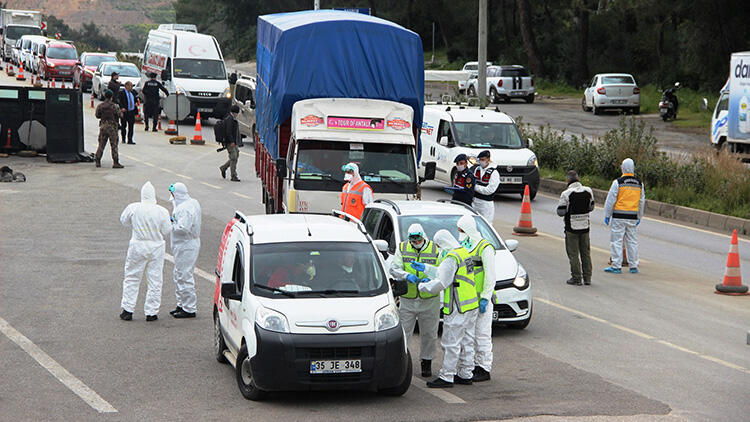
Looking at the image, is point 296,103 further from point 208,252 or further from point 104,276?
point 104,276

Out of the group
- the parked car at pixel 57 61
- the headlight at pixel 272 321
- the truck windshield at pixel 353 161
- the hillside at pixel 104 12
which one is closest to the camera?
the headlight at pixel 272 321

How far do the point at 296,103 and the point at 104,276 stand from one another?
408cm

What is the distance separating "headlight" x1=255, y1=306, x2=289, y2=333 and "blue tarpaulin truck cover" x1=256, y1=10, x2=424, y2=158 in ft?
28.0

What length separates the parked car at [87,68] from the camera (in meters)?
49.1

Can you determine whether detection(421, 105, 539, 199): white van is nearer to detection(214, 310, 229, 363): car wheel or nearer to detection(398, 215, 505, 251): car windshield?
detection(398, 215, 505, 251): car windshield

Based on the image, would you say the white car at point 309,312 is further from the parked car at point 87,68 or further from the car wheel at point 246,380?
the parked car at point 87,68

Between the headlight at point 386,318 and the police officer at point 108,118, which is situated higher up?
the police officer at point 108,118

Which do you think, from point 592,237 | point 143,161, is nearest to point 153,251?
point 592,237

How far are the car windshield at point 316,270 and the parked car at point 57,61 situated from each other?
44.5 metres

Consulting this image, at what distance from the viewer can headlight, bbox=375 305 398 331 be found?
32.4 ft

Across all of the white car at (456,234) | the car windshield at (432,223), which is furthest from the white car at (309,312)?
the white car at (456,234)

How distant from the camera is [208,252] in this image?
18.3 m

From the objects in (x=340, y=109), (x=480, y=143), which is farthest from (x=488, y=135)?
(x=340, y=109)

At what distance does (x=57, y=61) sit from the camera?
53312mm
